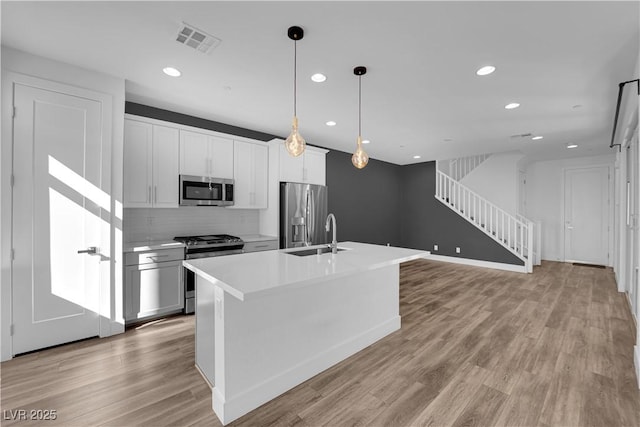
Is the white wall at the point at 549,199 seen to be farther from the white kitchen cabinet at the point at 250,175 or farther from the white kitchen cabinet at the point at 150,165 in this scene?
the white kitchen cabinet at the point at 150,165

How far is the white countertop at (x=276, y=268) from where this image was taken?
1.60 metres

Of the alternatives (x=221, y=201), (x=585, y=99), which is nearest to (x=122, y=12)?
(x=221, y=201)

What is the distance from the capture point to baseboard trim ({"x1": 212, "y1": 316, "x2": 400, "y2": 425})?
181 centimetres

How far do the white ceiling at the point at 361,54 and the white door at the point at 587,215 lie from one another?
3.38 metres

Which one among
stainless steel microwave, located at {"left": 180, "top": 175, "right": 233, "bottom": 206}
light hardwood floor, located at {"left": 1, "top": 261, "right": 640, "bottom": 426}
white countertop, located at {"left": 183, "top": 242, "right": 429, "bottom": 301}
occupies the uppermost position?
stainless steel microwave, located at {"left": 180, "top": 175, "right": 233, "bottom": 206}

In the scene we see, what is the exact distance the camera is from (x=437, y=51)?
8.08 ft

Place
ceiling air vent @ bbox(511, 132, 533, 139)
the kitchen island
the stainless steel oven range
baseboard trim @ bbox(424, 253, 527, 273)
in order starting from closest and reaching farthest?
the kitchen island → the stainless steel oven range → ceiling air vent @ bbox(511, 132, 533, 139) → baseboard trim @ bbox(424, 253, 527, 273)

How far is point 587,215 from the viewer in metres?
6.78

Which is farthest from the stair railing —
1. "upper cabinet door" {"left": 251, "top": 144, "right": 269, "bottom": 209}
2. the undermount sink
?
the undermount sink

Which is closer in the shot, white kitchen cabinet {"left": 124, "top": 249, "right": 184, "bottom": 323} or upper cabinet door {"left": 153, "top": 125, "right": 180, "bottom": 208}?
white kitchen cabinet {"left": 124, "top": 249, "right": 184, "bottom": 323}

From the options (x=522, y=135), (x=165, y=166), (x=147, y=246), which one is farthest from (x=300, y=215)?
(x=522, y=135)

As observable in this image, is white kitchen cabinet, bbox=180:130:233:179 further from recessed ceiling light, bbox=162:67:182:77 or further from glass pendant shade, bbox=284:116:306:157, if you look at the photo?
glass pendant shade, bbox=284:116:306:157

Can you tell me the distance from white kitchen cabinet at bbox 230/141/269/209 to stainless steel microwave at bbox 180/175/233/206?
184 mm

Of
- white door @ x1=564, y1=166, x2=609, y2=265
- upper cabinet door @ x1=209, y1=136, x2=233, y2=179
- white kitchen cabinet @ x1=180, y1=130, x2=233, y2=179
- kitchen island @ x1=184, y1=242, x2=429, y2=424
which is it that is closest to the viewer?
kitchen island @ x1=184, y1=242, x2=429, y2=424
